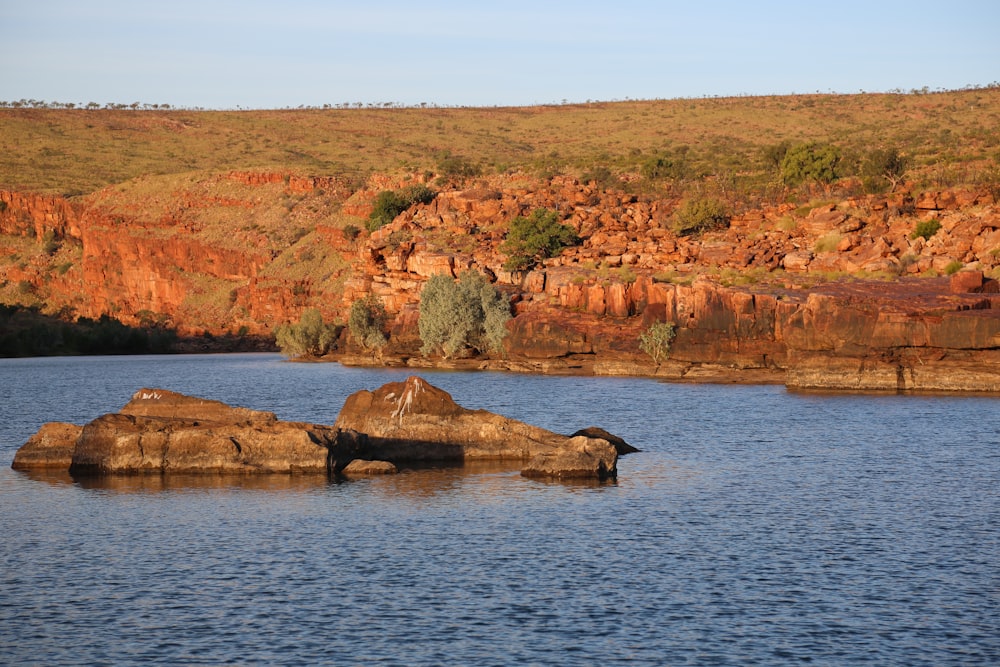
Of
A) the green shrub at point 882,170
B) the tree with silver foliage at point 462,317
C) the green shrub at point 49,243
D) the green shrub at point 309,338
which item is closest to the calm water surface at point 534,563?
the tree with silver foliage at point 462,317

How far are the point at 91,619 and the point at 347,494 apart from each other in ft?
33.9

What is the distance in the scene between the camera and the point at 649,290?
2702 inches

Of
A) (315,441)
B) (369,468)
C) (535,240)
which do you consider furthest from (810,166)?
(315,441)

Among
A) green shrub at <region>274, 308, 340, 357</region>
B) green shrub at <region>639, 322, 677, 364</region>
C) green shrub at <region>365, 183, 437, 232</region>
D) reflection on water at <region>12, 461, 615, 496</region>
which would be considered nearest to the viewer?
reflection on water at <region>12, 461, 615, 496</region>

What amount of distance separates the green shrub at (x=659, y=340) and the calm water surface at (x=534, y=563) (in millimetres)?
27287

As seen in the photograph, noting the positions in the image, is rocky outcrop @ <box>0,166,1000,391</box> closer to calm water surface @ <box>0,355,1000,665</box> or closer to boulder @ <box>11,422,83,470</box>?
calm water surface @ <box>0,355,1000,665</box>

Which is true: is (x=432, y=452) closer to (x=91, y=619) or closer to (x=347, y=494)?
(x=347, y=494)

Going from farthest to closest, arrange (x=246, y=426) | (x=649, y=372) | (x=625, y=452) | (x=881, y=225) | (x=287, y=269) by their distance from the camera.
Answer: (x=287, y=269), (x=881, y=225), (x=649, y=372), (x=625, y=452), (x=246, y=426)

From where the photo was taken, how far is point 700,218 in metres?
82.9

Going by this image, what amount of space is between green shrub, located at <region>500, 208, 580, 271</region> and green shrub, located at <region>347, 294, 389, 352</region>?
10271 millimetres

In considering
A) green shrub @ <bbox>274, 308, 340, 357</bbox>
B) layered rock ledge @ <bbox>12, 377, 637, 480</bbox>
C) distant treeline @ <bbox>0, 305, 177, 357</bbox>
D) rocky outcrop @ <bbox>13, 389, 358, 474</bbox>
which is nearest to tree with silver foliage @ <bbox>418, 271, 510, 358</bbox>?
green shrub @ <bbox>274, 308, 340, 357</bbox>

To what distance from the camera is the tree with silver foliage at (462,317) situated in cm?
7519

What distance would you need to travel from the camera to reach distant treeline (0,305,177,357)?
104m

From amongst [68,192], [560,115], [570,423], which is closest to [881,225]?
[570,423]
